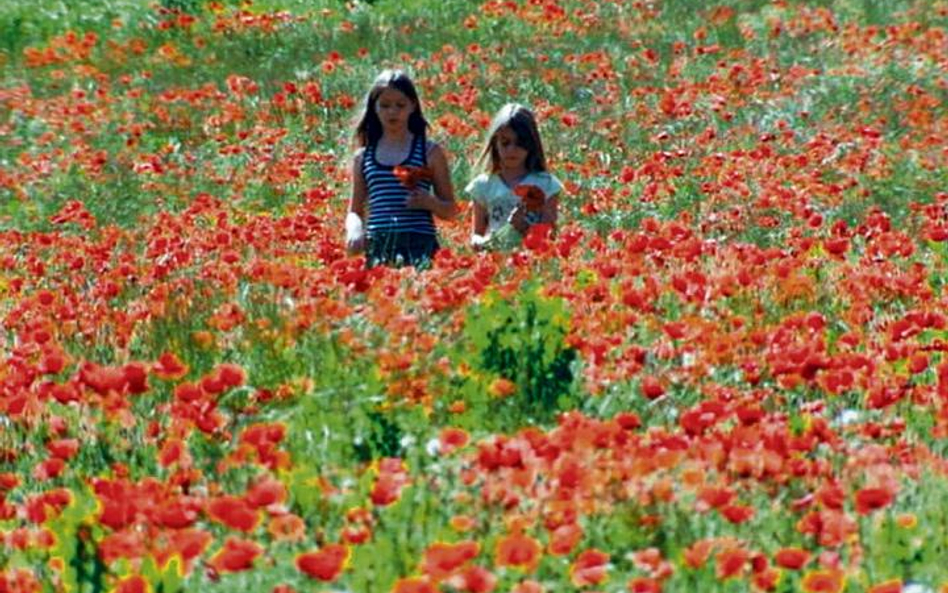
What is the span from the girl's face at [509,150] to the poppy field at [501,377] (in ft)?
1.38

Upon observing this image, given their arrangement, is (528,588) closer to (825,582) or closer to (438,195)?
(825,582)

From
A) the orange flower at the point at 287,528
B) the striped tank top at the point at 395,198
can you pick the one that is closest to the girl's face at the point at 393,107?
the striped tank top at the point at 395,198

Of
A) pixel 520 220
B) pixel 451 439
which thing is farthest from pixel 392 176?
pixel 451 439

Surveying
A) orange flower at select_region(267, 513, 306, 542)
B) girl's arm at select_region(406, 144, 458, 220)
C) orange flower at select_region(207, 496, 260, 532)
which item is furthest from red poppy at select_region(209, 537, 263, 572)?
girl's arm at select_region(406, 144, 458, 220)

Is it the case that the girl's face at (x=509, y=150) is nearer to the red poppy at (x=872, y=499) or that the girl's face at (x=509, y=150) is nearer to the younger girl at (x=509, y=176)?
the younger girl at (x=509, y=176)

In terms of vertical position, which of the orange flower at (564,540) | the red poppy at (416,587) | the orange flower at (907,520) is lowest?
the orange flower at (907,520)

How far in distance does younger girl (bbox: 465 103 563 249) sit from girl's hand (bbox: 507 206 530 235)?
21 cm

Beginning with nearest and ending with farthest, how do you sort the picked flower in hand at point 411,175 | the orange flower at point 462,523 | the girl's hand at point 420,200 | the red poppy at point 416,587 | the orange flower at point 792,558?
the red poppy at point 416,587 < the orange flower at point 792,558 < the orange flower at point 462,523 < the picked flower in hand at point 411,175 < the girl's hand at point 420,200

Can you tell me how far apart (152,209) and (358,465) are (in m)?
6.31

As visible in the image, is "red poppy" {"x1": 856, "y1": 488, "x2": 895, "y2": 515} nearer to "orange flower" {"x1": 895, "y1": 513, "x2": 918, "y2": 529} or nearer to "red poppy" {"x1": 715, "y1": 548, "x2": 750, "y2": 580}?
"orange flower" {"x1": 895, "y1": 513, "x2": 918, "y2": 529}

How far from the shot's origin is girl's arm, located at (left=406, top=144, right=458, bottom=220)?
24.7 ft

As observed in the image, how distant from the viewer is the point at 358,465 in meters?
4.30

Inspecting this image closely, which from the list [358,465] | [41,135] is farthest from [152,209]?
[358,465]

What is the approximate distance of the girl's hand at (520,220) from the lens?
7223 millimetres
